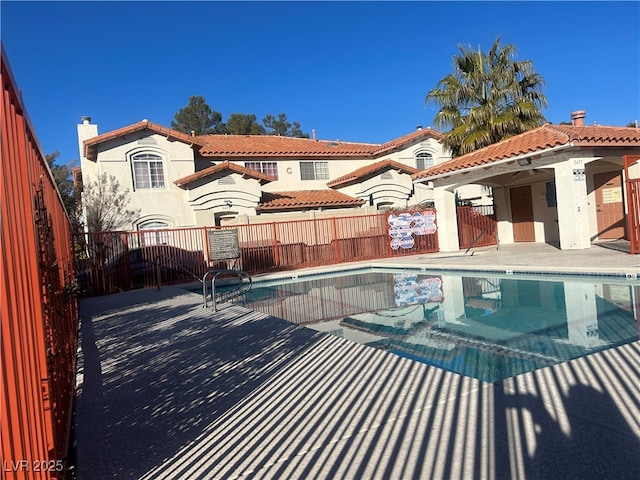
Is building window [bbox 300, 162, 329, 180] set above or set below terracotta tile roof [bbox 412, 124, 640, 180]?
above

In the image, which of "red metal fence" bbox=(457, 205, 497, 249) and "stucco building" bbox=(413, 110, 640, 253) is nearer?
"stucco building" bbox=(413, 110, 640, 253)

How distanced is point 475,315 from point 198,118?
51810mm

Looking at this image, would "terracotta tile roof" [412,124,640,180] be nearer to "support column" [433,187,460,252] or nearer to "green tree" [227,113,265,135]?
"support column" [433,187,460,252]

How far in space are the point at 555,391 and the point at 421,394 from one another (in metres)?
1.10

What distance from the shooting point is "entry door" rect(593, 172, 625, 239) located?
54.4 ft

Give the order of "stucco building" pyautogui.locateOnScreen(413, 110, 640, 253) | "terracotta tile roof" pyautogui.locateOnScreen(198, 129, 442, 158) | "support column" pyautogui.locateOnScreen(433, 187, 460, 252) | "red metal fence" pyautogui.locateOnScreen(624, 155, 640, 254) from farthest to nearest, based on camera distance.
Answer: "terracotta tile roof" pyautogui.locateOnScreen(198, 129, 442, 158)
"support column" pyautogui.locateOnScreen(433, 187, 460, 252)
"stucco building" pyautogui.locateOnScreen(413, 110, 640, 253)
"red metal fence" pyautogui.locateOnScreen(624, 155, 640, 254)

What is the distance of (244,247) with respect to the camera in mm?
18047

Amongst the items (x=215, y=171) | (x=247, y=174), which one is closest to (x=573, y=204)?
(x=247, y=174)

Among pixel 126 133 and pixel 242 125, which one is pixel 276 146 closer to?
pixel 126 133

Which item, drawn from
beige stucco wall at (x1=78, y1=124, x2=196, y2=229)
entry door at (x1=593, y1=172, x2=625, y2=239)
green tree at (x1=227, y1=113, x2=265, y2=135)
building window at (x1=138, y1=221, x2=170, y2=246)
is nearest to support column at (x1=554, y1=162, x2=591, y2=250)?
entry door at (x1=593, y1=172, x2=625, y2=239)

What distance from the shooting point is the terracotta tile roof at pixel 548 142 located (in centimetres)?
1424

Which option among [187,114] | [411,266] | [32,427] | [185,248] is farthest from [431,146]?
[187,114]

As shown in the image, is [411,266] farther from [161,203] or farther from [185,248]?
[161,203]

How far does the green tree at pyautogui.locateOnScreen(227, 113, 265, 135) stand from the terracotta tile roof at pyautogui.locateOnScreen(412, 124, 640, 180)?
133 feet
